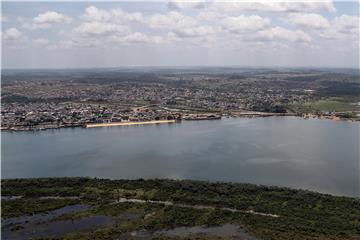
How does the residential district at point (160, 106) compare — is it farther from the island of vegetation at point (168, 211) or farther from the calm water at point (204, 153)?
the island of vegetation at point (168, 211)

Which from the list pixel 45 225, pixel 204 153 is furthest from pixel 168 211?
pixel 204 153

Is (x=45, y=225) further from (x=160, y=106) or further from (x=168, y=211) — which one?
(x=160, y=106)

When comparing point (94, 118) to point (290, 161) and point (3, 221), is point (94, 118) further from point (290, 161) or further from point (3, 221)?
point (3, 221)

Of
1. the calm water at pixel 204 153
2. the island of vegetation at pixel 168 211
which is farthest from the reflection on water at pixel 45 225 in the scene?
the calm water at pixel 204 153

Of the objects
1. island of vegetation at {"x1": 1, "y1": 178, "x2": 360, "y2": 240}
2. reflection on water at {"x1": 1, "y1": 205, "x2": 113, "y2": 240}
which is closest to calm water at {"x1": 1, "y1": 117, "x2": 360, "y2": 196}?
island of vegetation at {"x1": 1, "y1": 178, "x2": 360, "y2": 240}

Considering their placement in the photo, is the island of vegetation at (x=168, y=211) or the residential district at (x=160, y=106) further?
the residential district at (x=160, y=106)
